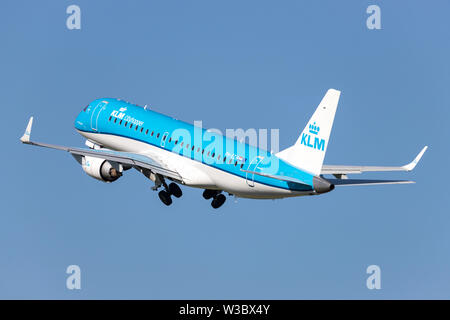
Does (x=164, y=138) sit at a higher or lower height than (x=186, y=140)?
higher

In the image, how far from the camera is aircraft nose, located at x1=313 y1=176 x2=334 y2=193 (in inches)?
2726

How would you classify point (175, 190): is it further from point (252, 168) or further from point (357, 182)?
point (357, 182)

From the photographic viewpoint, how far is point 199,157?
77.1 metres

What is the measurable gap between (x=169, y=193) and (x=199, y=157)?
16.7 feet

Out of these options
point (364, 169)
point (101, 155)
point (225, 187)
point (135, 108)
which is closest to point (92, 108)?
point (135, 108)

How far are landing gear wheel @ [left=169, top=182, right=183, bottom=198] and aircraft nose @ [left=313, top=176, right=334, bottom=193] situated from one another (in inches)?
558

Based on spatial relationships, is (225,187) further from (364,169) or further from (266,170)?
(364,169)

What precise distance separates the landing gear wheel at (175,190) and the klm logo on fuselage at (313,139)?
46.1ft

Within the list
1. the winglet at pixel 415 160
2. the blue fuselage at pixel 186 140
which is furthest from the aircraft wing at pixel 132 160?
the winglet at pixel 415 160

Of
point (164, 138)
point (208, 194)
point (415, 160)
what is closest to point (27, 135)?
point (164, 138)

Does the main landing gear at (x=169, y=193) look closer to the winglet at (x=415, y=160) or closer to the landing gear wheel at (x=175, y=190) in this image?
the landing gear wheel at (x=175, y=190)

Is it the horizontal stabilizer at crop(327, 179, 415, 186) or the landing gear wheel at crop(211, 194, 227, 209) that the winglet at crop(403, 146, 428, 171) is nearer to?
the horizontal stabilizer at crop(327, 179, 415, 186)

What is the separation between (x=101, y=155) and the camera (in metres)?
78.2

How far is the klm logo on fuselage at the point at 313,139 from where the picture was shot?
226 ft
